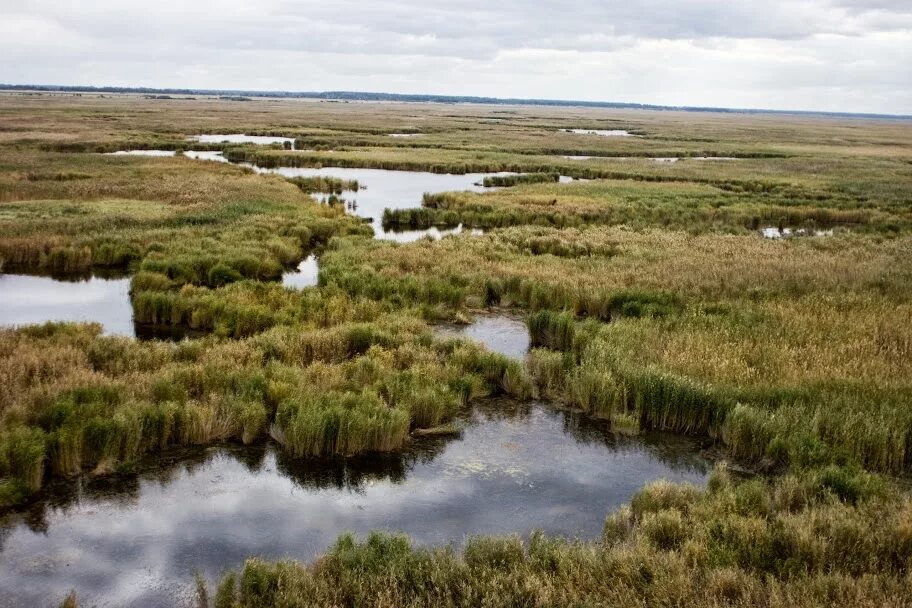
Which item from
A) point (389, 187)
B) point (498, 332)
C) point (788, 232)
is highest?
point (389, 187)

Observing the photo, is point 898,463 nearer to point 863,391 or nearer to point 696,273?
point 863,391

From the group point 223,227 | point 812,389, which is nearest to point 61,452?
point 812,389

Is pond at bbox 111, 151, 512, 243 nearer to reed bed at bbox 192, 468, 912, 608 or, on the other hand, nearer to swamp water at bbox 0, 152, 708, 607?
swamp water at bbox 0, 152, 708, 607

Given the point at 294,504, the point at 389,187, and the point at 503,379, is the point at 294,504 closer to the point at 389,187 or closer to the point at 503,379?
the point at 503,379

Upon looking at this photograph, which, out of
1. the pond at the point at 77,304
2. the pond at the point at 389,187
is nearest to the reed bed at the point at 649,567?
the pond at the point at 77,304

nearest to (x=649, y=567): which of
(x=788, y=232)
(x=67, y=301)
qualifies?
(x=67, y=301)

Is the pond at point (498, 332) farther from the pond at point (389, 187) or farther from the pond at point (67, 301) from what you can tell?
the pond at point (389, 187)
